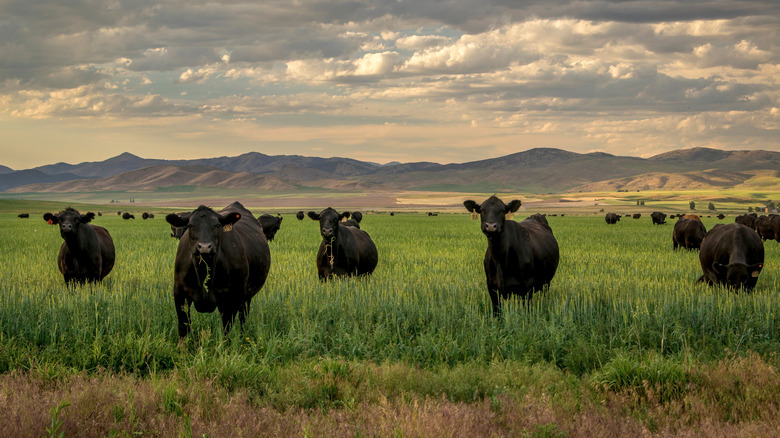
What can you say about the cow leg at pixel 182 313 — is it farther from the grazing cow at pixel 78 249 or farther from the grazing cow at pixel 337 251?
the grazing cow at pixel 78 249

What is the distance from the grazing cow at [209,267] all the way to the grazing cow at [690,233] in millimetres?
23300

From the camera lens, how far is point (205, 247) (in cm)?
830

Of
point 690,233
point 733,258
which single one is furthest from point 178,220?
point 690,233

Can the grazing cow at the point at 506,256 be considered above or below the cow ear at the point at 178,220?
below

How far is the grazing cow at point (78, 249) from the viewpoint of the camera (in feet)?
46.4

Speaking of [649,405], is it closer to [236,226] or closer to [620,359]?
[620,359]

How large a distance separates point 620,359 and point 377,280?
9113mm

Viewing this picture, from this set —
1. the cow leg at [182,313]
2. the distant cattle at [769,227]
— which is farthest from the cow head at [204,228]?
the distant cattle at [769,227]

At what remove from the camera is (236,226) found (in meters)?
11.1

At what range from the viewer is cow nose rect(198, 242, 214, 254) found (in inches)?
326

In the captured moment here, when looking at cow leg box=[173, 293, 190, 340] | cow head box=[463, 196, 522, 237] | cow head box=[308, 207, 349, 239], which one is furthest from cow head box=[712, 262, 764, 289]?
cow leg box=[173, 293, 190, 340]

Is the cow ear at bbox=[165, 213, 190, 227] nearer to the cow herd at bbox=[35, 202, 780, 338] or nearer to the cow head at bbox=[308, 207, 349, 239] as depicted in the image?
the cow herd at bbox=[35, 202, 780, 338]

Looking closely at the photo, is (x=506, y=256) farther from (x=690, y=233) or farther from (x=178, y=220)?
(x=690, y=233)

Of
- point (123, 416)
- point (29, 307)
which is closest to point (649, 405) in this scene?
point (123, 416)
